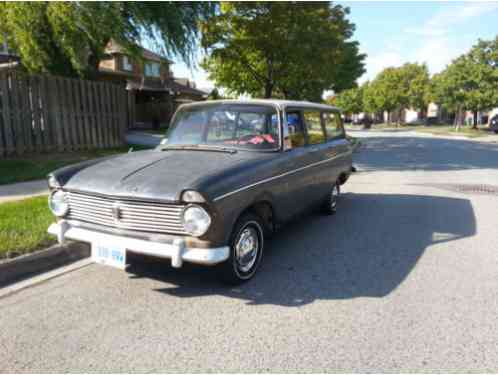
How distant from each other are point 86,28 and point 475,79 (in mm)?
37045

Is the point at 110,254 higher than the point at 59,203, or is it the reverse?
the point at 59,203

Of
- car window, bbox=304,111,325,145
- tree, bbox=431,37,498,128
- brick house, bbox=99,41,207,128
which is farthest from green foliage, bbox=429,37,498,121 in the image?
car window, bbox=304,111,325,145

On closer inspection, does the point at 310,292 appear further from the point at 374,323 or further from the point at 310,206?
the point at 310,206

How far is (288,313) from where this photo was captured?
10.7ft

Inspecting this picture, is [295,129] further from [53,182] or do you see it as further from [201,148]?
[53,182]

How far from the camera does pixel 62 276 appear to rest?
3996mm

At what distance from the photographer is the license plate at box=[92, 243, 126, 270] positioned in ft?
11.0

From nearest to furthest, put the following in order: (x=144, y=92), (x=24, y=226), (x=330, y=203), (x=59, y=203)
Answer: (x=59, y=203) < (x=24, y=226) < (x=330, y=203) < (x=144, y=92)

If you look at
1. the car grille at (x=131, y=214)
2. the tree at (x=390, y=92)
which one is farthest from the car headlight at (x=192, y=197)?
the tree at (x=390, y=92)

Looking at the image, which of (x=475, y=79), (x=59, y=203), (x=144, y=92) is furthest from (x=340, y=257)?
(x=475, y=79)

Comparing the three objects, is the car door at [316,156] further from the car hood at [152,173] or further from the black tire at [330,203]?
the car hood at [152,173]

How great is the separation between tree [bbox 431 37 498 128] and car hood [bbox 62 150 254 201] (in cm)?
3961

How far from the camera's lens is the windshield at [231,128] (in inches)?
175

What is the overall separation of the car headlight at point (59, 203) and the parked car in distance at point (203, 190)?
1 cm
